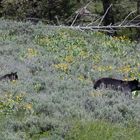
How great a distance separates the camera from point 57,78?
1385cm

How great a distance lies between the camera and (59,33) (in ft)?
75.0

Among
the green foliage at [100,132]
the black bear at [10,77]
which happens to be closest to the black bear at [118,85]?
the black bear at [10,77]

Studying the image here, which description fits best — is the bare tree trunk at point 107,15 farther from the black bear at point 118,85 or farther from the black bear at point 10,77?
the black bear at point 118,85

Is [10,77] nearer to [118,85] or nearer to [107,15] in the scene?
[118,85]

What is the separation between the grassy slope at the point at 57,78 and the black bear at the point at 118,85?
1.27ft

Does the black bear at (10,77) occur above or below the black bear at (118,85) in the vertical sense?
above

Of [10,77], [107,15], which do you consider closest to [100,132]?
[10,77]

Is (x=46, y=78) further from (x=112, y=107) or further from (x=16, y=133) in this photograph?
(x=16, y=133)

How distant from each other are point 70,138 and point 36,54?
9.20 m

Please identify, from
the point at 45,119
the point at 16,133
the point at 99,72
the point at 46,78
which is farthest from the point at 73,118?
the point at 99,72

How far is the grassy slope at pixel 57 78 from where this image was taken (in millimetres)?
9762

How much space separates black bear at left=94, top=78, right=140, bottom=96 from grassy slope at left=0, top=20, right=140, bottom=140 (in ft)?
1.27

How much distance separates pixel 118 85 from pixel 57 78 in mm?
1891

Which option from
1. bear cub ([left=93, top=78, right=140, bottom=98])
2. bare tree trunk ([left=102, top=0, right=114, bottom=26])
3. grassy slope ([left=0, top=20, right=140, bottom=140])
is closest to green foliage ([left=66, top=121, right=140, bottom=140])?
grassy slope ([left=0, top=20, right=140, bottom=140])
